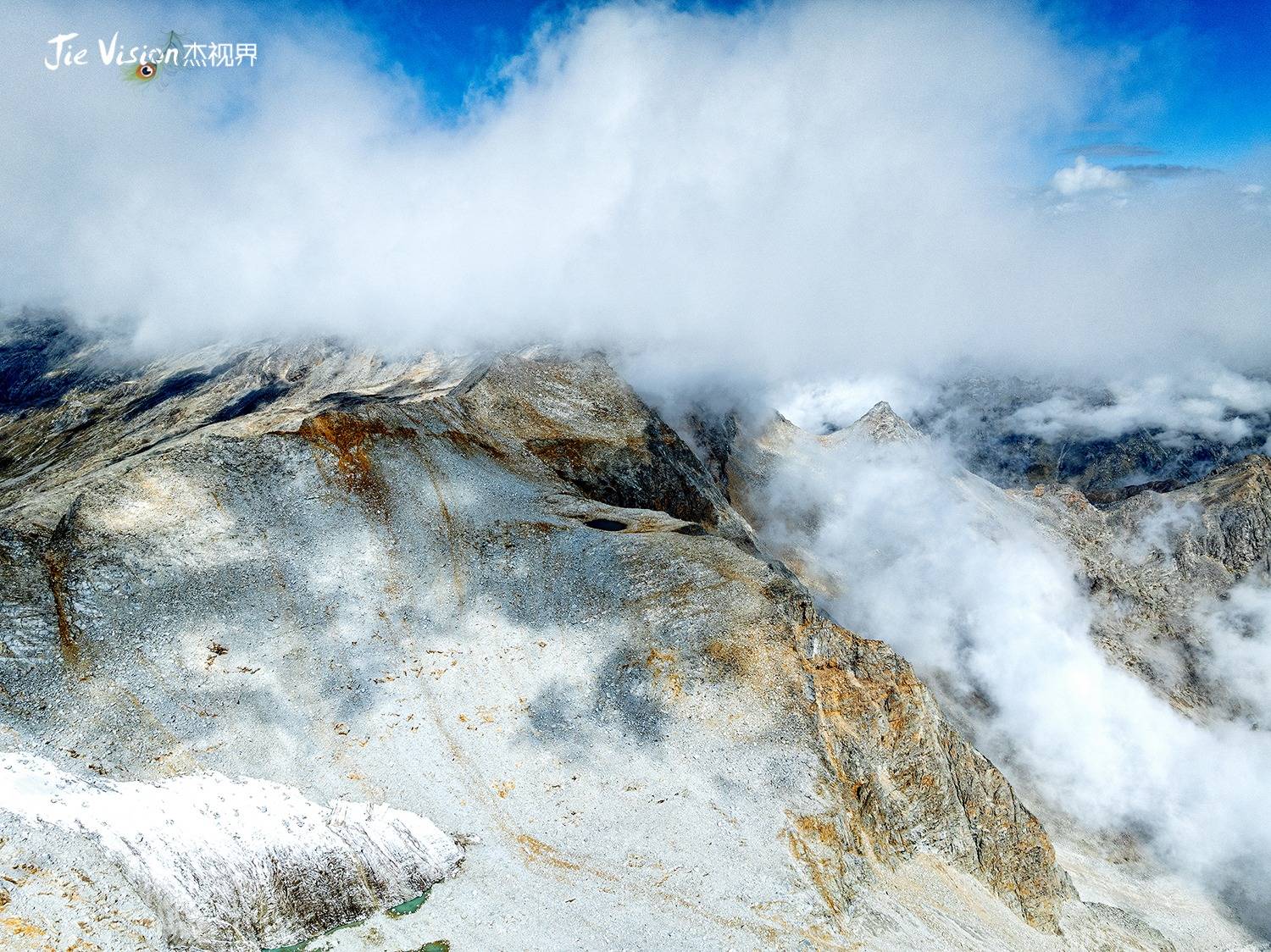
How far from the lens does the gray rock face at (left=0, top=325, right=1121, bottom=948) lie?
32344 millimetres

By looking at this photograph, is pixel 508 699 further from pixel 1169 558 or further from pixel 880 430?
pixel 1169 558

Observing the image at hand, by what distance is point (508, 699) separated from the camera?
136ft

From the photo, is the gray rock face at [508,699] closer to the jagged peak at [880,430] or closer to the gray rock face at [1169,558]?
the gray rock face at [1169,558]

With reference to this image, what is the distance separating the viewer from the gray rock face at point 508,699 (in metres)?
32.3

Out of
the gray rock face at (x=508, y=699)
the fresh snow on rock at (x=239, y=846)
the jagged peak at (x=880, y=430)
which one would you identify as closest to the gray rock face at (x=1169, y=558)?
the jagged peak at (x=880, y=430)

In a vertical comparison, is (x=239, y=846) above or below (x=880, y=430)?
below

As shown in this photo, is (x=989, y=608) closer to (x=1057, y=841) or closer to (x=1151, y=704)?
(x=1151, y=704)

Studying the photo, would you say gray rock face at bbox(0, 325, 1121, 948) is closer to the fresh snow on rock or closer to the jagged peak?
the fresh snow on rock

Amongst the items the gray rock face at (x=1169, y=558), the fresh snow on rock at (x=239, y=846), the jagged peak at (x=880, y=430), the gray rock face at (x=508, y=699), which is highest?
the jagged peak at (x=880, y=430)

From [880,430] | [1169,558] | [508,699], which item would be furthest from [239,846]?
[1169,558]

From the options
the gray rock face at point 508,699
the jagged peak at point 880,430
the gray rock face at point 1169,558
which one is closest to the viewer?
the gray rock face at point 508,699

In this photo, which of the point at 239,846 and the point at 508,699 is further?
the point at 508,699

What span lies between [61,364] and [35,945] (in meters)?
199

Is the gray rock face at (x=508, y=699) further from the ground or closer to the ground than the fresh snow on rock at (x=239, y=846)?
further from the ground
